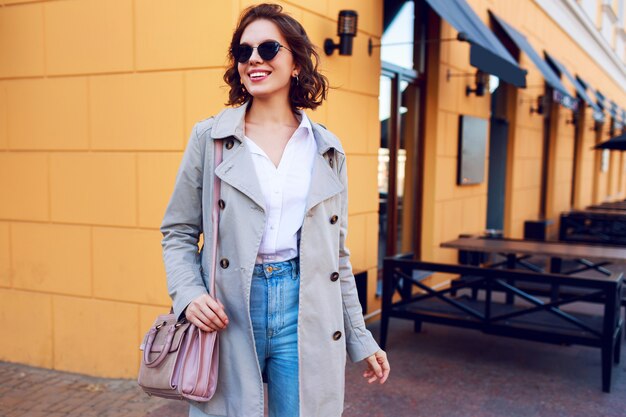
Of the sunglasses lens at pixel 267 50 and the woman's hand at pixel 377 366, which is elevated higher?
the sunglasses lens at pixel 267 50

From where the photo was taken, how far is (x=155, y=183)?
4.12 metres

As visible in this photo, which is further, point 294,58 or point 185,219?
point 294,58

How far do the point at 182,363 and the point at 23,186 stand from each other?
3.40 m

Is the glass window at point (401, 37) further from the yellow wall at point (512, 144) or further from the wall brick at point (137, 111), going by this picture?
the wall brick at point (137, 111)

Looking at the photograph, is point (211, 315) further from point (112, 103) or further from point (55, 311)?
point (55, 311)

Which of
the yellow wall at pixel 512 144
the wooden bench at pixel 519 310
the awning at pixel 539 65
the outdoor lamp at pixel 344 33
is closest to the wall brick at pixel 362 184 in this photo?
the wooden bench at pixel 519 310

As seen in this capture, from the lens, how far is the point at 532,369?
465 cm

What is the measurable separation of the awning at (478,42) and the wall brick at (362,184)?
1.26 metres

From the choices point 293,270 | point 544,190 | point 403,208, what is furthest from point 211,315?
point 544,190

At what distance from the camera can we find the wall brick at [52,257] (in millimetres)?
4414

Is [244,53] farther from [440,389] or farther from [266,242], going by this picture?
[440,389]

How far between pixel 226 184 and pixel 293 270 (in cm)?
33

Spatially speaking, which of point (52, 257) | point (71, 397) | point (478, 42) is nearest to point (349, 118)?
point (478, 42)

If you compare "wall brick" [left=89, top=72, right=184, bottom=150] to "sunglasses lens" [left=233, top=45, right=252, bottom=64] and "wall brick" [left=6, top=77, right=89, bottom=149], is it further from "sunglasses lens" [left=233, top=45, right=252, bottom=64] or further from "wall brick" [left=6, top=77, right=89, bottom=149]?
"sunglasses lens" [left=233, top=45, right=252, bottom=64]
